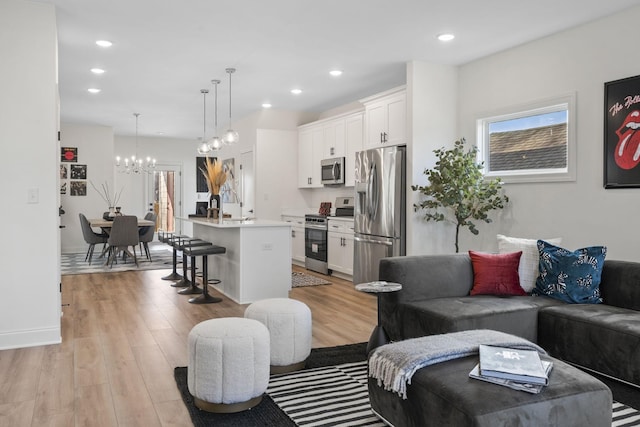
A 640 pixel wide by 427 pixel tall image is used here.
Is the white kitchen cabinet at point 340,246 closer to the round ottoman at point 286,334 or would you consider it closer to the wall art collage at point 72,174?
the round ottoman at point 286,334

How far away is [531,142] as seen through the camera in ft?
16.2

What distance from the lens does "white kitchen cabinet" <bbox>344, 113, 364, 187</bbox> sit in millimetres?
6994

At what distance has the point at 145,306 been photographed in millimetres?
5113

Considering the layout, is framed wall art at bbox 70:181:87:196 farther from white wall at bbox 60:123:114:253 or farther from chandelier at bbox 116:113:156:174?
chandelier at bbox 116:113:156:174

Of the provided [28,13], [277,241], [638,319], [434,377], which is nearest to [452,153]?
[277,241]

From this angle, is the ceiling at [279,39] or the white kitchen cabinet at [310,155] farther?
the white kitchen cabinet at [310,155]

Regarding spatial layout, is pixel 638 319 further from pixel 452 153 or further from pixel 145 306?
pixel 145 306

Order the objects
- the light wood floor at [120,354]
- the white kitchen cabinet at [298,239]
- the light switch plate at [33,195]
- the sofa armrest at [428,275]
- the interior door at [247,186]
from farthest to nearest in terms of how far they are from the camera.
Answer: the interior door at [247,186], the white kitchen cabinet at [298,239], the light switch plate at [33,195], the sofa armrest at [428,275], the light wood floor at [120,354]

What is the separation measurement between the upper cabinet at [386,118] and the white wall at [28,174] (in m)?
3.54

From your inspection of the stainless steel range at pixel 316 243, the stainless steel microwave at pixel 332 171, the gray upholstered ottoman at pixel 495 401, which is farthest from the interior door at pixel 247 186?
the gray upholstered ottoman at pixel 495 401

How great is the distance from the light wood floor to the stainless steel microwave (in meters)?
1.93

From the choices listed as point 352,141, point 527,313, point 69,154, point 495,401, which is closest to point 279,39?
point 352,141

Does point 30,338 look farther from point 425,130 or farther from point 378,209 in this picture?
point 425,130

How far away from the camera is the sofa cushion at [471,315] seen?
10.3ft
